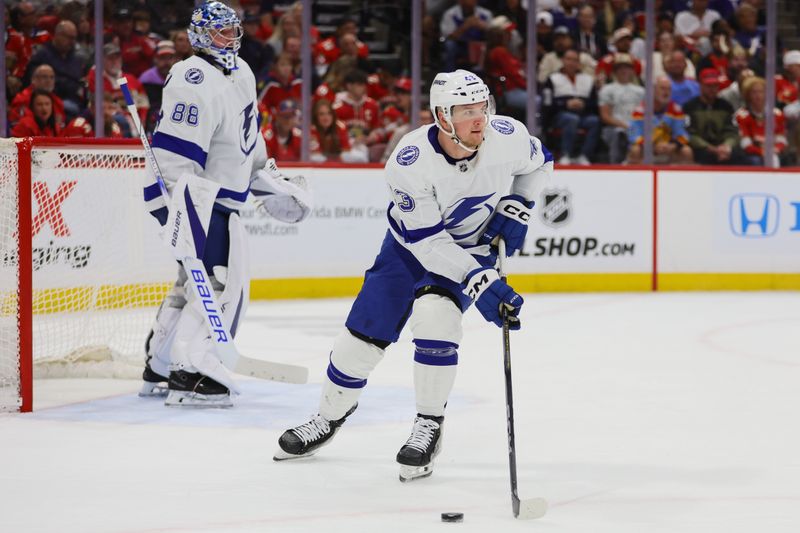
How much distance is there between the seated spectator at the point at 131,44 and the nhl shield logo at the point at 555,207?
2500mm

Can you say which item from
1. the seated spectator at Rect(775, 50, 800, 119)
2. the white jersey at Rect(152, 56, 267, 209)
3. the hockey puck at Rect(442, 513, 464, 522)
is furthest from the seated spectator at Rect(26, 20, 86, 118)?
the hockey puck at Rect(442, 513, 464, 522)

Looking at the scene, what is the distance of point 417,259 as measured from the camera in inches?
131

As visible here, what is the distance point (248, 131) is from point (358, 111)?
3.66 meters

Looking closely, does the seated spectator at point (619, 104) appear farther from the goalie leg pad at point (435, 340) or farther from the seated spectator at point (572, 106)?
the goalie leg pad at point (435, 340)

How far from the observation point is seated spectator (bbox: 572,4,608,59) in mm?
8289

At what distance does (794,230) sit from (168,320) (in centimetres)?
493

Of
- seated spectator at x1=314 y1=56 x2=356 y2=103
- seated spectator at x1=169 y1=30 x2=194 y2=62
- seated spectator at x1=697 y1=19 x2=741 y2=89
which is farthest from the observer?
seated spectator at x1=697 y1=19 x2=741 y2=89

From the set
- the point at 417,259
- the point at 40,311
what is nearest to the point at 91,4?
the point at 40,311

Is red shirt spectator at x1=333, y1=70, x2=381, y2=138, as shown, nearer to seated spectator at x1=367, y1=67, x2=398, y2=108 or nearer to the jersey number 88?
seated spectator at x1=367, y1=67, x2=398, y2=108

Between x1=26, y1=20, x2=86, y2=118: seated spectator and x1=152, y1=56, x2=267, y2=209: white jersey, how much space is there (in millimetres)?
2847

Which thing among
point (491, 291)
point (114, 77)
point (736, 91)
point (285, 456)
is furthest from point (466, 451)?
point (736, 91)

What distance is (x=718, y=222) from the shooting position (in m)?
8.05

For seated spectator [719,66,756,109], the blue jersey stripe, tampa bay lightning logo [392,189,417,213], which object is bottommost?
tampa bay lightning logo [392,189,417,213]

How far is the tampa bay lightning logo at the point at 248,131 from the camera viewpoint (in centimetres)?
424
